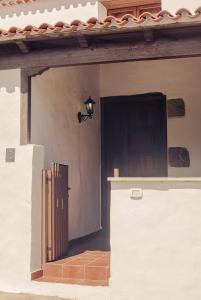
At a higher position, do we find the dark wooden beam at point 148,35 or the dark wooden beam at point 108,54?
the dark wooden beam at point 148,35

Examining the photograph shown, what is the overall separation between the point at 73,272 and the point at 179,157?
3.71 metres

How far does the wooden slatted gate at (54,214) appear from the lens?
6.82 m

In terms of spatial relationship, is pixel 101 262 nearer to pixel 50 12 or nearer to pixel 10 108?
pixel 10 108

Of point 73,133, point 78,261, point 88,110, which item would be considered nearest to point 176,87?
point 88,110

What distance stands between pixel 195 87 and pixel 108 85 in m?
2.11

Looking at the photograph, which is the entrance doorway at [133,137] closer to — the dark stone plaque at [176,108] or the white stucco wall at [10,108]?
the dark stone plaque at [176,108]

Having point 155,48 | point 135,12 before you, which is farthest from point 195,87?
point 155,48

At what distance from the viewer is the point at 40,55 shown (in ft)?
22.5

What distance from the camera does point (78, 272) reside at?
662cm

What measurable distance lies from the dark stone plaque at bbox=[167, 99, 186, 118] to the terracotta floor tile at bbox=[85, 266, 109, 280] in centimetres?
412

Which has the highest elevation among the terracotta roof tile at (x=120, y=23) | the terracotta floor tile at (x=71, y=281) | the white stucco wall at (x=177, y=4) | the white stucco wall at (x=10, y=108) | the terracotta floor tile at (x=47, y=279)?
the white stucco wall at (x=177, y=4)

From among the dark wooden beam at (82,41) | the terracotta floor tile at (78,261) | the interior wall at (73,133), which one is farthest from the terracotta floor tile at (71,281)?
the dark wooden beam at (82,41)

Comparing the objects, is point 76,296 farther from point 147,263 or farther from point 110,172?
point 110,172

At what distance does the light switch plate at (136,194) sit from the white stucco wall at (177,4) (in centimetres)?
514
